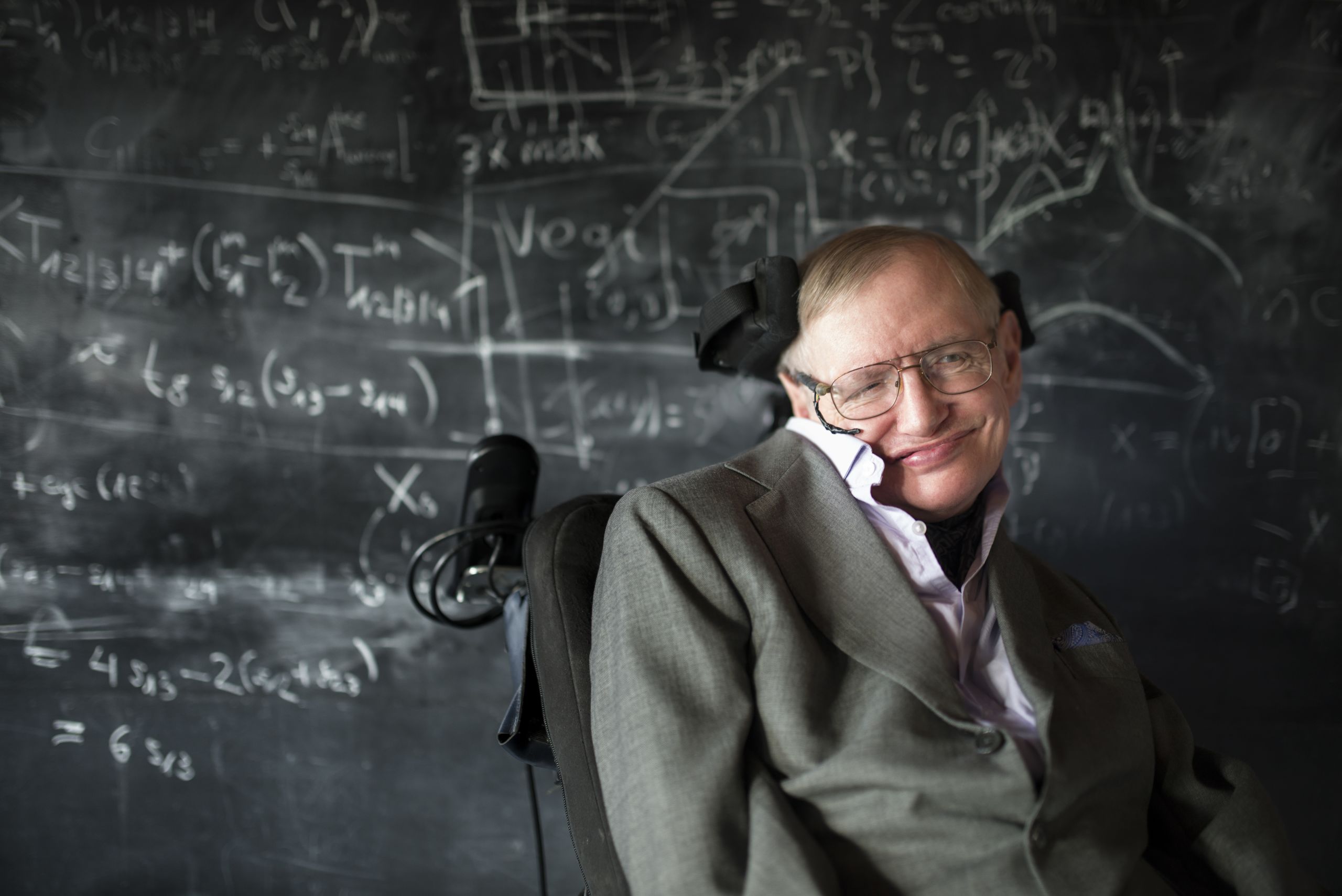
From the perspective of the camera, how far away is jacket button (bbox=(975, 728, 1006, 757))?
3.47 ft

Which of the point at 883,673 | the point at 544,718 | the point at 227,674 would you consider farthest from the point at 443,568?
the point at 227,674

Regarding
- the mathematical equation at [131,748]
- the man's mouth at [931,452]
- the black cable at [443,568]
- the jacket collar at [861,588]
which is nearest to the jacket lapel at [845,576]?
the jacket collar at [861,588]

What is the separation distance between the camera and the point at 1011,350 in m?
1.43

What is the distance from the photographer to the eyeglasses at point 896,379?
124cm

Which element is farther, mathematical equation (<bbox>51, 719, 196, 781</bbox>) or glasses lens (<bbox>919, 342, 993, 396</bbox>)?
mathematical equation (<bbox>51, 719, 196, 781</bbox>)

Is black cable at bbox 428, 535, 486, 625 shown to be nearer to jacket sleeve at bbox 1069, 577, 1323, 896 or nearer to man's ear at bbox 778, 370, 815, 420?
man's ear at bbox 778, 370, 815, 420

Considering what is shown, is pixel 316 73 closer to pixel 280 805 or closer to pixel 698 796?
pixel 280 805

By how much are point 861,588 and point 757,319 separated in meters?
0.43

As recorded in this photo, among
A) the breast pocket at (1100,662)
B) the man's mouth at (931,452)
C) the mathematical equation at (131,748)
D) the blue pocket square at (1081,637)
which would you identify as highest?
the man's mouth at (931,452)

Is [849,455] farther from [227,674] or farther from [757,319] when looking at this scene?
[227,674]

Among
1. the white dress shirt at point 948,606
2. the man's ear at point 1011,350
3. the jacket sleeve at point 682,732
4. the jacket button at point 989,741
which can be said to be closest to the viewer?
the jacket sleeve at point 682,732

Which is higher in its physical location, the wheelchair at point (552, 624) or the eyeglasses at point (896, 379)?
the eyeglasses at point (896, 379)

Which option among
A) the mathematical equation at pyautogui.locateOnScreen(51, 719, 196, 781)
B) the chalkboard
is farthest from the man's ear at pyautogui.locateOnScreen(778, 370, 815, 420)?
the mathematical equation at pyautogui.locateOnScreen(51, 719, 196, 781)

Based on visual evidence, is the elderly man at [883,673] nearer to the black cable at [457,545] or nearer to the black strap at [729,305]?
the black strap at [729,305]
